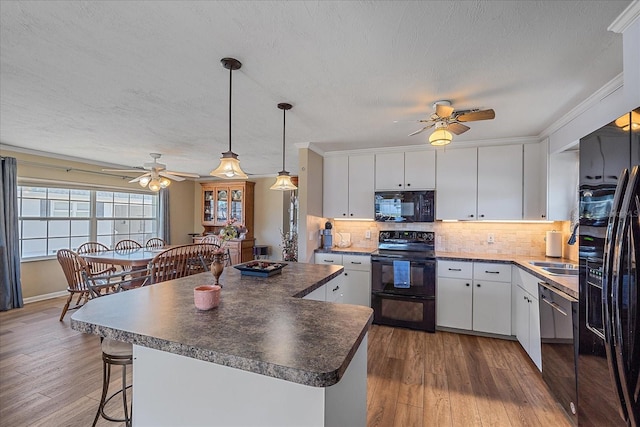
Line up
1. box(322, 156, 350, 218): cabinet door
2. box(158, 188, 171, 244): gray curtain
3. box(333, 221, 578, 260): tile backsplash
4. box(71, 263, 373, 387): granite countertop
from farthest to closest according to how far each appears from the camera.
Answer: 1. box(158, 188, 171, 244): gray curtain
2. box(322, 156, 350, 218): cabinet door
3. box(333, 221, 578, 260): tile backsplash
4. box(71, 263, 373, 387): granite countertop

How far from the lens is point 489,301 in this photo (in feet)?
10.4

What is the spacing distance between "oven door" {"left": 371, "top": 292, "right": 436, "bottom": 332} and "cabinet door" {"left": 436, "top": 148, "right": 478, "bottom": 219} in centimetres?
112

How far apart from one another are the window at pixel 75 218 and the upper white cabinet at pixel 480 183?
19.5 feet

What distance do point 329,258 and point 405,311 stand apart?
1.12m

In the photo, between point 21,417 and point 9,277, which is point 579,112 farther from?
point 9,277

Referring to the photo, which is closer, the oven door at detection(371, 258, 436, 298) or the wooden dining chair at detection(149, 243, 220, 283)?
the wooden dining chair at detection(149, 243, 220, 283)

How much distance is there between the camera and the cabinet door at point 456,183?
3561 mm

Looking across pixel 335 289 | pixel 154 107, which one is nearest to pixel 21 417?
pixel 335 289

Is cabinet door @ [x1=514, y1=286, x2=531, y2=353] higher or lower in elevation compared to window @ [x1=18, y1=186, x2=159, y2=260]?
lower

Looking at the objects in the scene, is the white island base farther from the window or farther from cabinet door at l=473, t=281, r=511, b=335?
the window

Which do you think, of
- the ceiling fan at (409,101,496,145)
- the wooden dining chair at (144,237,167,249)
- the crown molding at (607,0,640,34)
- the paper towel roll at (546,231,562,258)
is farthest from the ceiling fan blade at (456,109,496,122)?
the wooden dining chair at (144,237,167,249)

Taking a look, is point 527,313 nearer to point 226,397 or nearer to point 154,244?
point 226,397

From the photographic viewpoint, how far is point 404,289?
3.41m

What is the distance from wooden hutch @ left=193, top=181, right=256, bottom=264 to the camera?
261 inches
